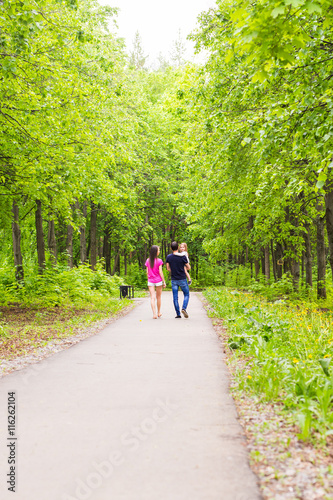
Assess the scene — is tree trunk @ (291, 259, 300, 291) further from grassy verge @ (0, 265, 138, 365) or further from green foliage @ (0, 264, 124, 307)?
green foliage @ (0, 264, 124, 307)

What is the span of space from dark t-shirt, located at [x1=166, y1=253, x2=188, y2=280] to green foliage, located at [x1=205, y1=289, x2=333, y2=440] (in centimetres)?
391

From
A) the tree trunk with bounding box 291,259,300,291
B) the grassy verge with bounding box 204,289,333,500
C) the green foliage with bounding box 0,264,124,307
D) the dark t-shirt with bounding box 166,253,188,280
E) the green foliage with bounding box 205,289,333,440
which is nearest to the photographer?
the grassy verge with bounding box 204,289,333,500

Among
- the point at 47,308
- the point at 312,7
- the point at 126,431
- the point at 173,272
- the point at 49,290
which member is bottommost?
the point at 126,431

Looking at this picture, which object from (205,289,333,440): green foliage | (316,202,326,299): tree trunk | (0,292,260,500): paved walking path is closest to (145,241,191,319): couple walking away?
(205,289,333,440): green foliage

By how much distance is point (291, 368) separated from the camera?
15.4ft

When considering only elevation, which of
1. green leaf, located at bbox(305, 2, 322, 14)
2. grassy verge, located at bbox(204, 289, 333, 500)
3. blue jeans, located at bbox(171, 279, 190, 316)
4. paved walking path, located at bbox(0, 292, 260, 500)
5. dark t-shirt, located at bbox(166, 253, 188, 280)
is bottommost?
paved walking path, located at bbox(0, 292, 260, 500)

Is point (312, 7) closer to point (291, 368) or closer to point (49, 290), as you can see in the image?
point (291, 368)

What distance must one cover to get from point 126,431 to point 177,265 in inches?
339

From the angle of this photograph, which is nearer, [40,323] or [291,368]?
[291,368]

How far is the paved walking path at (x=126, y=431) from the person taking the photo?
9.27 ft

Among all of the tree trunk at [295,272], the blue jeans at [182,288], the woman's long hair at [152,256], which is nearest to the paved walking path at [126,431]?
the blue jeans at [182,288]

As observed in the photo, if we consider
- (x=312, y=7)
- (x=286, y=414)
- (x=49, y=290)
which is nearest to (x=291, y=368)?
(x=286, y=414)

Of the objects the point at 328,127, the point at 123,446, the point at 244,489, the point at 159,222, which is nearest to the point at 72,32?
the point at 328,127

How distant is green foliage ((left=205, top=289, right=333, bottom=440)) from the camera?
3520mm
